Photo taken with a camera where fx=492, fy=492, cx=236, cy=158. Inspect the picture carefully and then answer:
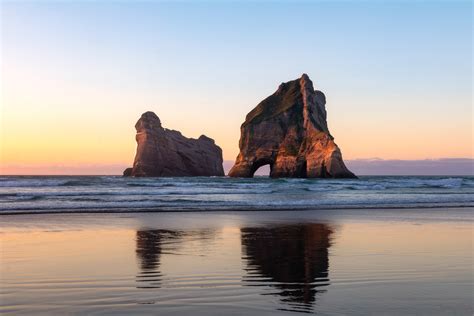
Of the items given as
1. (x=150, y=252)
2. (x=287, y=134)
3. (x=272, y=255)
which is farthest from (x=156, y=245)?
(x=287, y=134)

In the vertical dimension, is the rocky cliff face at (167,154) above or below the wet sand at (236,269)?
above

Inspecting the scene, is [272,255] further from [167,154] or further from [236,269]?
[167,154]

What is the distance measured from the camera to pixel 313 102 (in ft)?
309

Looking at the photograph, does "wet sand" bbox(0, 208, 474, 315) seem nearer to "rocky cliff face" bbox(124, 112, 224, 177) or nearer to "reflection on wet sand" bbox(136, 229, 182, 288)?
"reflection on wet sand" bbox(136, 229, 182, 288)

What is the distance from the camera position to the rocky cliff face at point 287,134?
86387 millimetres

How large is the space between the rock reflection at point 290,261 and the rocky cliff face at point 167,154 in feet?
304

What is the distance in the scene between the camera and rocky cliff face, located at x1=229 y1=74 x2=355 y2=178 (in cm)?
8639

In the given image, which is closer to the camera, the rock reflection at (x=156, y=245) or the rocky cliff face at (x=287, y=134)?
the rock reflection at (x=156, y=245)

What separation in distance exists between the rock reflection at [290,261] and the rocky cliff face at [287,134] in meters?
67.7

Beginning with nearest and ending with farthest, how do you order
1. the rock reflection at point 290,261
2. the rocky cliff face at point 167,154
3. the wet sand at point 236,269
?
the wet sand at point 236,269 < the rock reflection at point 290,261 < the rocky cliff face at point 167,154

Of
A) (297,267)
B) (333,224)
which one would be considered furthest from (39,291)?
(333,224)

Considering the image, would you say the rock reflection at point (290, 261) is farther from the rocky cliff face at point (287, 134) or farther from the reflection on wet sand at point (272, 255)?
the rocky cliff face at point (287, 134)

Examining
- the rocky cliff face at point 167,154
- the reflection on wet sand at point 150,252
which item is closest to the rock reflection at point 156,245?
the reflection on wet sand at point 150,252

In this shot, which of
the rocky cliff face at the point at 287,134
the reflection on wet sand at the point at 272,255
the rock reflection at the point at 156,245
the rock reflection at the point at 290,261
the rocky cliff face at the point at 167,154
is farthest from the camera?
the rocky cliff face at the point at 167,154
